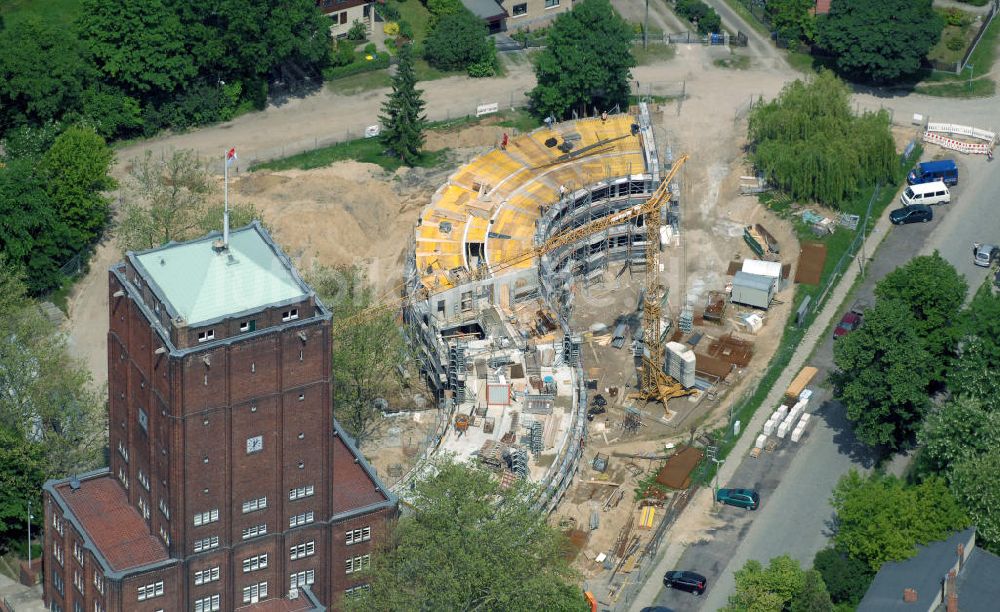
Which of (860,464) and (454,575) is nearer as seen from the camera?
(454,575)

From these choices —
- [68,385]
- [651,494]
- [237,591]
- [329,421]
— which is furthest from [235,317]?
[651,494]

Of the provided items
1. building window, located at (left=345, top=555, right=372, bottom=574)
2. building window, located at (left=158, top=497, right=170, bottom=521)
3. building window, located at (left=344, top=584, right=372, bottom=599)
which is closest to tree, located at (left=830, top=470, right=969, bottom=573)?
building window, located at (left=345, top=555, right=372, bottom=574)

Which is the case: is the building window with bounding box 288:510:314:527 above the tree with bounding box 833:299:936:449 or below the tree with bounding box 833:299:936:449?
below

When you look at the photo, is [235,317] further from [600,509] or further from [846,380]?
[846,380]

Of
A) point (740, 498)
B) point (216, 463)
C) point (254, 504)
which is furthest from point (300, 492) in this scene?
point (740, 498)

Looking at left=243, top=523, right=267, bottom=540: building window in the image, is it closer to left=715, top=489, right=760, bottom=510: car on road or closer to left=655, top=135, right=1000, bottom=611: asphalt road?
left=655, top=135, right=1000, bottom=611: asphalt road

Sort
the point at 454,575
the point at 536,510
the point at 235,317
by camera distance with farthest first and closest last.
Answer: the point at 536,510
the point at 454,575
the point at 235,317

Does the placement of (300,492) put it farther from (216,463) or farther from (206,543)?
(216,463)
